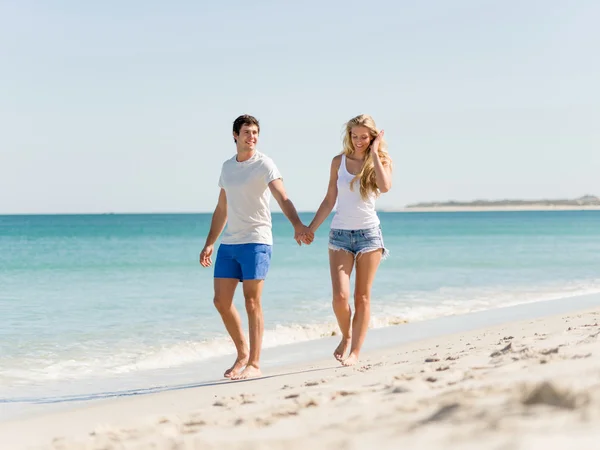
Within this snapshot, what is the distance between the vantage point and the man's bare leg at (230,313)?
533 cm

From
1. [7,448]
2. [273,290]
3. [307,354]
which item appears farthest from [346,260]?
[273,290]

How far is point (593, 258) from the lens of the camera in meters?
22.8

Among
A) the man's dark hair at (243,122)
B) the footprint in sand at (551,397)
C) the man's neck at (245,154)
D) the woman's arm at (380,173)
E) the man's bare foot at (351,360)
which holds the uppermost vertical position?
the man's dark hair at (243,122)

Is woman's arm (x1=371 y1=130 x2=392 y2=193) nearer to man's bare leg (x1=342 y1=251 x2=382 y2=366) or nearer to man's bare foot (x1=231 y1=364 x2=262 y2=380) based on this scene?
man's bare leg (x1=342 y1=251 x2=382 y2=366)

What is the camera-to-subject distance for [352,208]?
540cm

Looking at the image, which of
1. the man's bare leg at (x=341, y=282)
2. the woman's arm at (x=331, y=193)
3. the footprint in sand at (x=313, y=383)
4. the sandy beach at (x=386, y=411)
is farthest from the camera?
the woman's arm at (x=331, y=193)

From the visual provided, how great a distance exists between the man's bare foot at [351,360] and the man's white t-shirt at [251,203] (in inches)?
42.6

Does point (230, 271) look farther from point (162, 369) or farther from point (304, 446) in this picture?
point (304, 446)

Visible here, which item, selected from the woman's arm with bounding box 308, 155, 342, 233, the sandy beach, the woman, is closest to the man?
the woman's arm with bounding box 308, 155, 342, 233

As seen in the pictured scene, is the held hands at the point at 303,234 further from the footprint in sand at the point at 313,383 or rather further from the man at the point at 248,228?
the footprint in sand at the point at 313,383

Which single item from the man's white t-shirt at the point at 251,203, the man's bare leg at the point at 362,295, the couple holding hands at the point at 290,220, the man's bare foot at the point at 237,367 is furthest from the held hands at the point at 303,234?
the man's bare foot at the point at 237,367

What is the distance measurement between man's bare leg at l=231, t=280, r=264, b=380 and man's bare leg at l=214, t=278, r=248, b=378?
92mm

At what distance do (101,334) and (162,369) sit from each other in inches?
92.5

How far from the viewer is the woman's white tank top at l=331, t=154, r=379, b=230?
539cm
